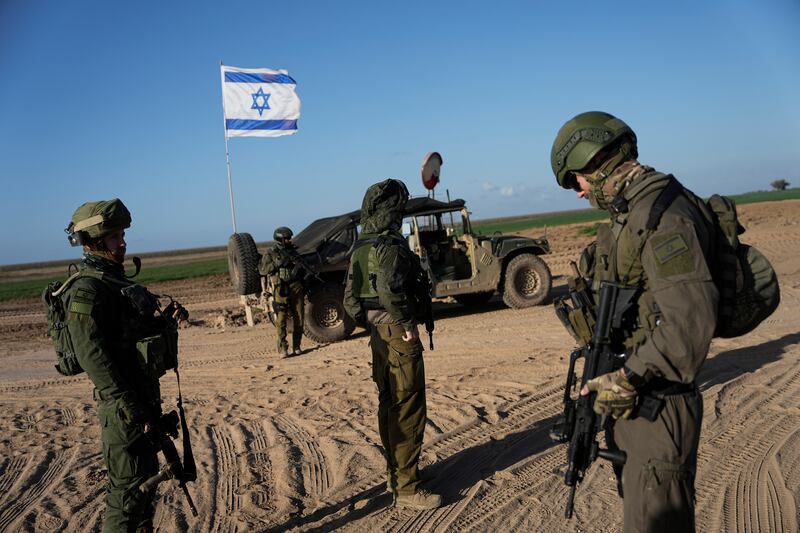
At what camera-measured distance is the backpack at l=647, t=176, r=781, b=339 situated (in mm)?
2127

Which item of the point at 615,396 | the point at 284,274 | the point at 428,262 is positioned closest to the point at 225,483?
the point at 615,396

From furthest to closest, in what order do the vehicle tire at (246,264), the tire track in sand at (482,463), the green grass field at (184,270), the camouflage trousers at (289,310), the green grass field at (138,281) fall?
the green grass field at (184,270) < the green grass field at (138,281) < the vehicle tire at (246,264) < the camouflage trousers at (289,310) < the tire track in sand at (482,463)

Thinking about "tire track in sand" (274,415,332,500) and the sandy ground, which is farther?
"tire track in sand" (274,415,332,500)

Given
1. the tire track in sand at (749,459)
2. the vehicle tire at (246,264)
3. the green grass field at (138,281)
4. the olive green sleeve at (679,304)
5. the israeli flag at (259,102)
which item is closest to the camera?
the olive green sleeve at (679,304)

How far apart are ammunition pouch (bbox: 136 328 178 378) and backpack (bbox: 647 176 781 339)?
2.29 metres

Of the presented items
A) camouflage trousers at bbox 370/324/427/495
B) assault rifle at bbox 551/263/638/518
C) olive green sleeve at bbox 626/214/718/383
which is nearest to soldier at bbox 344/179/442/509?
camouflage trousers at bbox 370/324/427/495

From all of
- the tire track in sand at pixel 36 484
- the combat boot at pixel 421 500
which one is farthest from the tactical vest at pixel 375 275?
the tire track in sand at pixel 36 484

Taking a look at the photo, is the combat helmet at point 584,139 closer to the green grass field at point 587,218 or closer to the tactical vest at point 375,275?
the tactical vest at point 375,275

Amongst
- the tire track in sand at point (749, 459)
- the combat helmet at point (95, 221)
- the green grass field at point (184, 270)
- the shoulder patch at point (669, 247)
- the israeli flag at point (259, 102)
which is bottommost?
the tire track in sand at point (749, 459)

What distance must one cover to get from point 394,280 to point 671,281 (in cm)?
194

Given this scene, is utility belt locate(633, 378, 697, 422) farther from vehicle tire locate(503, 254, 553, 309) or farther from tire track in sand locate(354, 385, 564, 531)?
vehicle tire locate(503, 254, 553, 309)

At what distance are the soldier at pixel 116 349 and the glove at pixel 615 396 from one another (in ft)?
6.54

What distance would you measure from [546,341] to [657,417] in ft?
19.0

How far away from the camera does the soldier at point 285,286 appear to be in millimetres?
8586
